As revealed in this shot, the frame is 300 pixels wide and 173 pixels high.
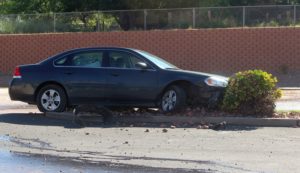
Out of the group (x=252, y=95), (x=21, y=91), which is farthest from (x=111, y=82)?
(x=252, y=95)

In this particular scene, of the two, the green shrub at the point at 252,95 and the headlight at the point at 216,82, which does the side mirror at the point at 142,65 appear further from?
the green shrub at the point at 252,95

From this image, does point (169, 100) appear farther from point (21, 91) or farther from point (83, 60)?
point (21, 91)

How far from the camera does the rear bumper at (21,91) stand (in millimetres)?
13594

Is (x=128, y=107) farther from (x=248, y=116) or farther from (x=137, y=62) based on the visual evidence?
(x=248, y=116)

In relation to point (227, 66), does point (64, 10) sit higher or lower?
higher

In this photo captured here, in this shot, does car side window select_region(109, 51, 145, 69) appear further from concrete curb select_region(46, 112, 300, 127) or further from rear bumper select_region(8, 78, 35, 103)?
rear bumper select_region(8, 78, 35, 103)

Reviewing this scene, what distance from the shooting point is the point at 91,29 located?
95.5 ft

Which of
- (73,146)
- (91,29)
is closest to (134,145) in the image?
(73,146)

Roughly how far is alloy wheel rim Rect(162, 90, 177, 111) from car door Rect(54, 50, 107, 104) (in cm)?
138

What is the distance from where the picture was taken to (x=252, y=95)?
12.5 metres

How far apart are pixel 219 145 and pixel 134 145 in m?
1.43

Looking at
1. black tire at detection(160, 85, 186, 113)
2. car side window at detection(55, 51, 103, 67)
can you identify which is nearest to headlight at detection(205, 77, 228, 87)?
black tire at detection(160, 85, 186, 113)

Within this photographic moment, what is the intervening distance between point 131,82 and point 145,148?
3.63 meters

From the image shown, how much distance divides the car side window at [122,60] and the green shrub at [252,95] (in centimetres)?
225
